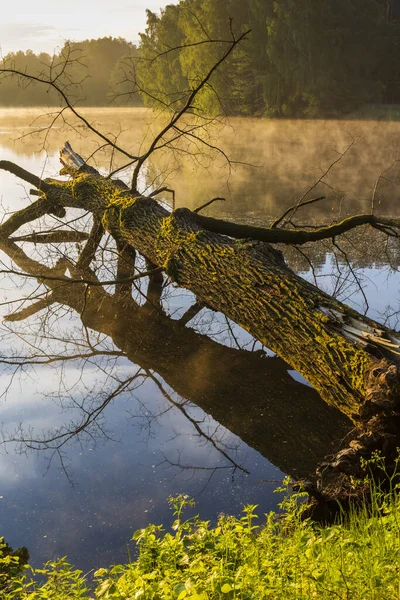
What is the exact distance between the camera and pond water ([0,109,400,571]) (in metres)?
3.64

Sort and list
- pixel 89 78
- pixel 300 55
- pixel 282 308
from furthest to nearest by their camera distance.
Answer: pixel 89 78 → pixel 300 55 → pixel 282 308

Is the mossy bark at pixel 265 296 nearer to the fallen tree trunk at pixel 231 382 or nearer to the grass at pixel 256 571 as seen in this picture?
the fallen tree trunk at pixel 231 382

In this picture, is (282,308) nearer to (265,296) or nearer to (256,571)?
(265,296)

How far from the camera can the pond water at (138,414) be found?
364cm

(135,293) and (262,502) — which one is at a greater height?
(135,293)

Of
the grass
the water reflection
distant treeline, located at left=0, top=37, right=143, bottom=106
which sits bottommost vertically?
the grass

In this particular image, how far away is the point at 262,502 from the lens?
365 centimetres

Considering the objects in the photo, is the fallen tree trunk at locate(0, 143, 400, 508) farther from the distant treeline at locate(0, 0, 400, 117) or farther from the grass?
the distant treeline at locate(0, 0, 400, 117)

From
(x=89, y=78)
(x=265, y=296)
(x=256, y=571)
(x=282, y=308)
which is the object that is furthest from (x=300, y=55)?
(x=256, y=571)

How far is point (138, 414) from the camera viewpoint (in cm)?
471

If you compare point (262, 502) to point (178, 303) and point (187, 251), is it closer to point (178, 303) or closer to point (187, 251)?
point (187, 251)

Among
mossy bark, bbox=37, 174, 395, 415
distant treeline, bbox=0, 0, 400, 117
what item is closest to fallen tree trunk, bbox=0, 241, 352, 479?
mossy bark, bbox=37, 174, 395, 415

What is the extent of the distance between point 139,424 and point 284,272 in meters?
1.64

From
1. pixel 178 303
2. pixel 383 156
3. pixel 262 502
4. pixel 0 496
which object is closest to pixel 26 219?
pixel 178 303
